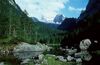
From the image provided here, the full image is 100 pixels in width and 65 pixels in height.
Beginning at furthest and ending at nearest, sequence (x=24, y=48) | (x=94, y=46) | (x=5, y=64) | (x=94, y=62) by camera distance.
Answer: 1. (x=24, y=48)
2. (x=94, y=46)
3. (x=5, y=64)
4. (x=94, y=62)

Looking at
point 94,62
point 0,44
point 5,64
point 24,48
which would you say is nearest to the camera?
point 94,62

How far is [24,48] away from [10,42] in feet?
52.9

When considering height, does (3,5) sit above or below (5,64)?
above

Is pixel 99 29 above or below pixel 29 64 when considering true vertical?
above

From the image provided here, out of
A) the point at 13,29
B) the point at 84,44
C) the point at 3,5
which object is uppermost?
the point at 3,5

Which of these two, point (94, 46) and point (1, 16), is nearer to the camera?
point (94, 46)

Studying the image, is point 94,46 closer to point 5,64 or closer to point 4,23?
point 5,64

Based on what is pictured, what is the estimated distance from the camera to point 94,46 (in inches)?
1822

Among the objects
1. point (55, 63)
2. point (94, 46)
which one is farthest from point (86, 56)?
point (55, 63)

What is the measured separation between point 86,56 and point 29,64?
404 inches

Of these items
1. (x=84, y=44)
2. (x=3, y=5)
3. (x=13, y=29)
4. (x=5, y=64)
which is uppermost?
(x=3, y=5)

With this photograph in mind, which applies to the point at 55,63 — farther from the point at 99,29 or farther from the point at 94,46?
the point at 99,29

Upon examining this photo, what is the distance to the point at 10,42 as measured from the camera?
86188mm

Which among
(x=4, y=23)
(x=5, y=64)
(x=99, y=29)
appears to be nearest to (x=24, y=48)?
(x=99, y=29)
